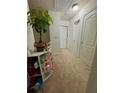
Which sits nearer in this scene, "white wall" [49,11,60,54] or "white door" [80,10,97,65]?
"white door" [80,10,97,65]

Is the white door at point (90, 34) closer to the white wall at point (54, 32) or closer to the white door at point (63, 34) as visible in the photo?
the white wall at point (54, 32)

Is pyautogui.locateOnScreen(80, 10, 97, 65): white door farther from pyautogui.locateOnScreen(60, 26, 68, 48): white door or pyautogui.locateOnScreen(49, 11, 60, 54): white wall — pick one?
pyautogui.locateOnScreen(60, 26, 68, 48): white door

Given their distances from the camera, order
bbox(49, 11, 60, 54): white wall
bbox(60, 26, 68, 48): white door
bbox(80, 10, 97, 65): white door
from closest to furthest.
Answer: bbox(80, 10, 97, 65): white door
bbox(49, 11, 60, 54): white wall
bbox(60, 26, 68, 48): white door

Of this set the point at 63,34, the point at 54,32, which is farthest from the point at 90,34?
the point at 63,34

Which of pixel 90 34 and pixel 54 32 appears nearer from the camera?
pixel 90 34

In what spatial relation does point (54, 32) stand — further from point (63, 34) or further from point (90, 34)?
point (63, 34)

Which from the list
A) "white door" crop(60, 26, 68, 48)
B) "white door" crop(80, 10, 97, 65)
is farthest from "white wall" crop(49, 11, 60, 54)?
"white door" crop(60, 26, 68, 48)

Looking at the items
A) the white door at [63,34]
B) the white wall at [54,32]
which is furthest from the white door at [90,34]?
the white door at [63,34]

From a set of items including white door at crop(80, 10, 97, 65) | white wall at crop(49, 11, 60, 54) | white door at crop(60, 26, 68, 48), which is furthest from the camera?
white door at crop(60, 26, 68, 48)
